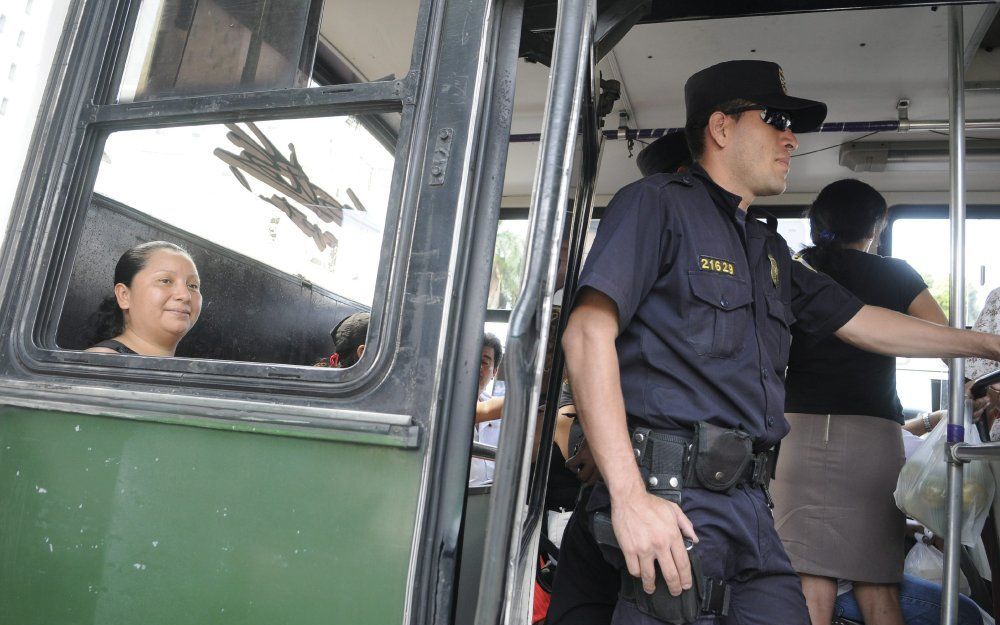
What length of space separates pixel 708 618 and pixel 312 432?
78 centimetres

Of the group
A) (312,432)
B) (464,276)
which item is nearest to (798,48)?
(464,276)

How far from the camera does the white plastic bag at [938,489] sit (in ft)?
6.56

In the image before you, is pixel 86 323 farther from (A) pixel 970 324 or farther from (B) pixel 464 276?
(A) pixel 970 324

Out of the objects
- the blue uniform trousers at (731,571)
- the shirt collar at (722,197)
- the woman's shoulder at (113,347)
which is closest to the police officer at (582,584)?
the blue uniform trousers at (731,571)

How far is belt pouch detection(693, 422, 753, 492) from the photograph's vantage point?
1.44 m

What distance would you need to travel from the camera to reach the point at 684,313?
1550mm

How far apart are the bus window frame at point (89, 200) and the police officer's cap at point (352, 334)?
23 cm

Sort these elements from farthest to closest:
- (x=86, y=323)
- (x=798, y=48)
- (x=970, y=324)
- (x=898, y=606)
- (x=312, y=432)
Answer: (x=970, y=324) < (x=798, y=48) < (x=898, y=606) < (x=86, y=323) < (x=312, y=432)

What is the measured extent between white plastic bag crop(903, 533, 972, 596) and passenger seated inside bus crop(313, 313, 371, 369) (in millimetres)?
2143

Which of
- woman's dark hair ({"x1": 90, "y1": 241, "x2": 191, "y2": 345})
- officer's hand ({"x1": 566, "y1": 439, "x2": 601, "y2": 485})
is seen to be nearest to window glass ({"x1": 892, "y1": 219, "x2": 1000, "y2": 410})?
officer's hand ({"x1": 566, "y1": 439, "x2": 601, "y2": 485})

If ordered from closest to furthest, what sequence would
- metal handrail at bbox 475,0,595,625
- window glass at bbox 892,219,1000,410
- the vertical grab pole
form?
metal handrail at bbox 475,0,595,625
the vertical grab pole
window glass at bbox 892,219,1000,410

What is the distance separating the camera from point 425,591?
116cm

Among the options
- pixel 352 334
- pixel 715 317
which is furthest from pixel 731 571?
pixel 352 334

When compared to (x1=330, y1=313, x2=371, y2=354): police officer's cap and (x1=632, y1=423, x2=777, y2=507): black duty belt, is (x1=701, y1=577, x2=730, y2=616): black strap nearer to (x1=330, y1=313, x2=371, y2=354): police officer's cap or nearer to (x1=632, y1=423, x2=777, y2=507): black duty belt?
(x1=632, y1=423, x2=777, y2=507): black duty belt
